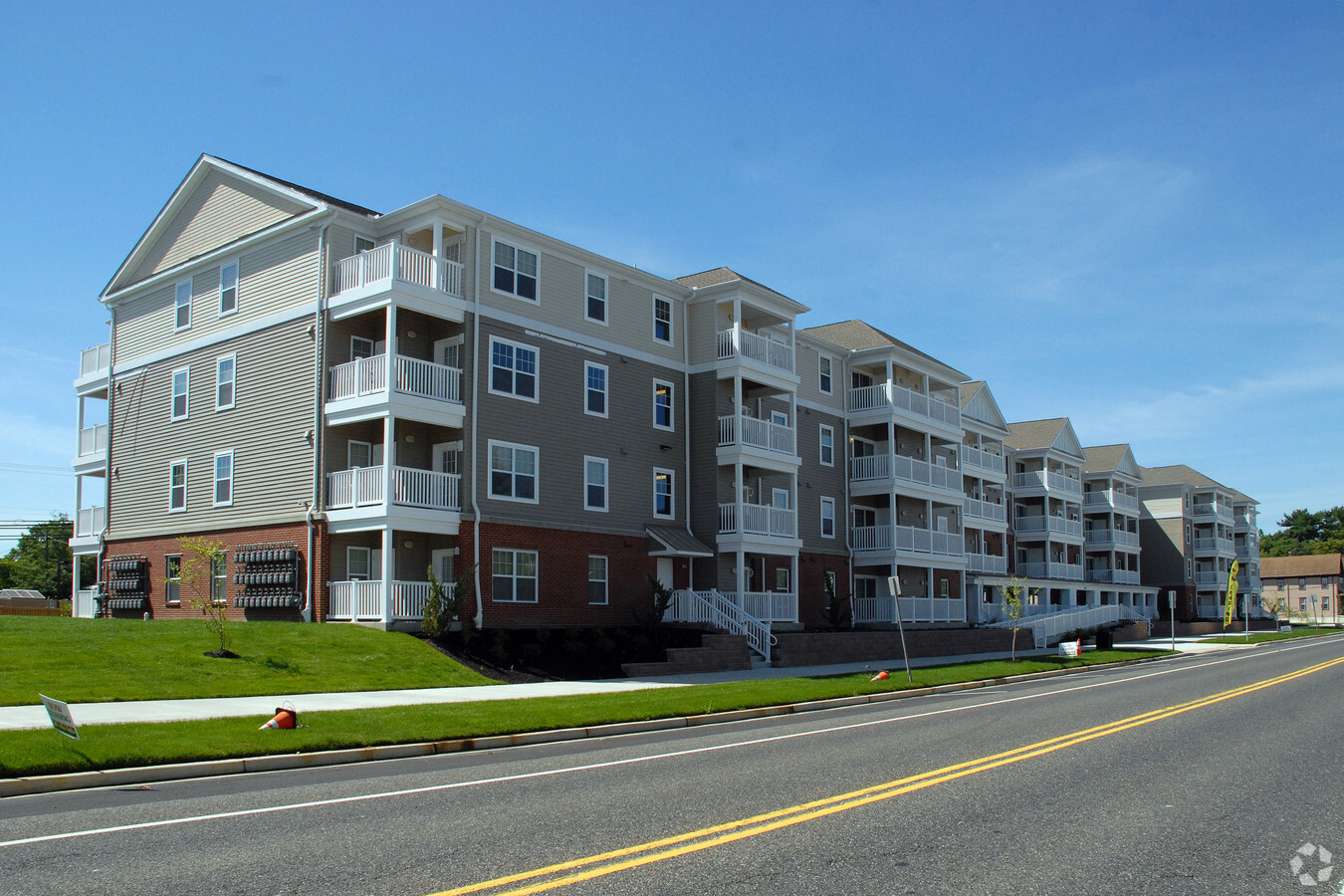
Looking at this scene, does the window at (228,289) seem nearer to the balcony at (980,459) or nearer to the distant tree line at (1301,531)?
the balcony at (980,459)

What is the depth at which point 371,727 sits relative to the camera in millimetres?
14211

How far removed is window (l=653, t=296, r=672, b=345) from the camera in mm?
34281

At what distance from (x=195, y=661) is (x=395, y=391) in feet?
26.9

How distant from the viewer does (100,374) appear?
1378 inches

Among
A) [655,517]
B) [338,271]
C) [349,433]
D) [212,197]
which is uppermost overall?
[212,197]

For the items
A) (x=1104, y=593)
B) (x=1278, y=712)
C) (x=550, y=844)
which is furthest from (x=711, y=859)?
(x=1104, y=593)

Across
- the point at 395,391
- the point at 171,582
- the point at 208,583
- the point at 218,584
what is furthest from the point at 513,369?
the point at 171,582

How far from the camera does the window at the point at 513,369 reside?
2880 cm

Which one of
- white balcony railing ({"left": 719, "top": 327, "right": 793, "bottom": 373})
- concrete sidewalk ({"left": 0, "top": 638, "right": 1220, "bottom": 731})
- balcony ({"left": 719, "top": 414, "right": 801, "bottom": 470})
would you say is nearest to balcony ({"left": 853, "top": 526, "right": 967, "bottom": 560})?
balcony ({"left": 719, "top": 414, "right": 801, "bottom": 470})

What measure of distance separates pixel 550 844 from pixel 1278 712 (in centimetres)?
1505

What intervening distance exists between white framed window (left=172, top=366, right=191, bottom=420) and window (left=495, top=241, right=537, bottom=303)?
33.4 ft

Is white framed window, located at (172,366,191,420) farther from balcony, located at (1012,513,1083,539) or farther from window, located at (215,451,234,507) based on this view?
balcony, located at (1012,513,1083,539)

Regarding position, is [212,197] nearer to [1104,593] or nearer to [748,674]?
[748,674]

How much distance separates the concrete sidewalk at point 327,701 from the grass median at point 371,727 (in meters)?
0.73
